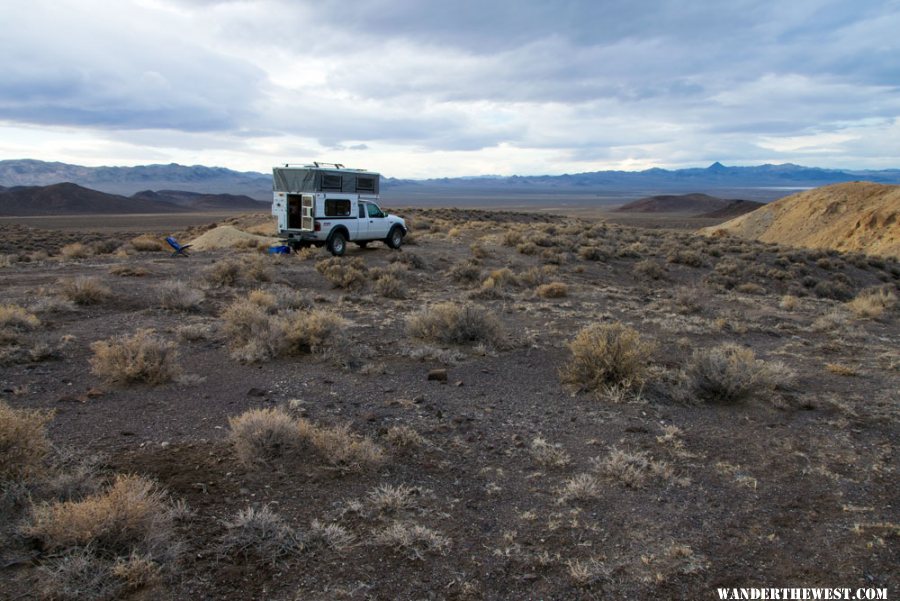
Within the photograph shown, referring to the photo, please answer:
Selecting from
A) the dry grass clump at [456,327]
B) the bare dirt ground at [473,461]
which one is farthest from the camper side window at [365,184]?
the dry grass clump at [456,327]

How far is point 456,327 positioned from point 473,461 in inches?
152

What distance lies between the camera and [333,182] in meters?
18.3

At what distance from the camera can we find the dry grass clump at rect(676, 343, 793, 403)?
671 cm

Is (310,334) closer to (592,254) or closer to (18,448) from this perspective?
(18,448)

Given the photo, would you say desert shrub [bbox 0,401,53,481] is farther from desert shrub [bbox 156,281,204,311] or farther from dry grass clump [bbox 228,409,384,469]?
desert shrub [bbox 156,281,204,311]

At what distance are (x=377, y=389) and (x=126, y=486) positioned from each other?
3.26 metres

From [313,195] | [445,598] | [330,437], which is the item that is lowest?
[445,598]

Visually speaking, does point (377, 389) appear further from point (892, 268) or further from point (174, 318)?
point (892, 268)

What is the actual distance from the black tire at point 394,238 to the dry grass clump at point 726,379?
49.1 ft

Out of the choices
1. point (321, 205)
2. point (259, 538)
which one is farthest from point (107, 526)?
point (321, 205)

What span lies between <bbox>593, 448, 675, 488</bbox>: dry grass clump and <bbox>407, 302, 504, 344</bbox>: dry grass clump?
12.4ft

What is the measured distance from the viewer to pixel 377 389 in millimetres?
6699

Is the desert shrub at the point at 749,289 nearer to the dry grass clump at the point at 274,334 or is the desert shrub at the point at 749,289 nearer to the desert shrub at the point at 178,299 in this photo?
the dry grass clump at the point at 274,334

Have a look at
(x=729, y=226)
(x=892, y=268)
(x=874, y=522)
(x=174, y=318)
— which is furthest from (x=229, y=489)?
(x=729, y=226)
